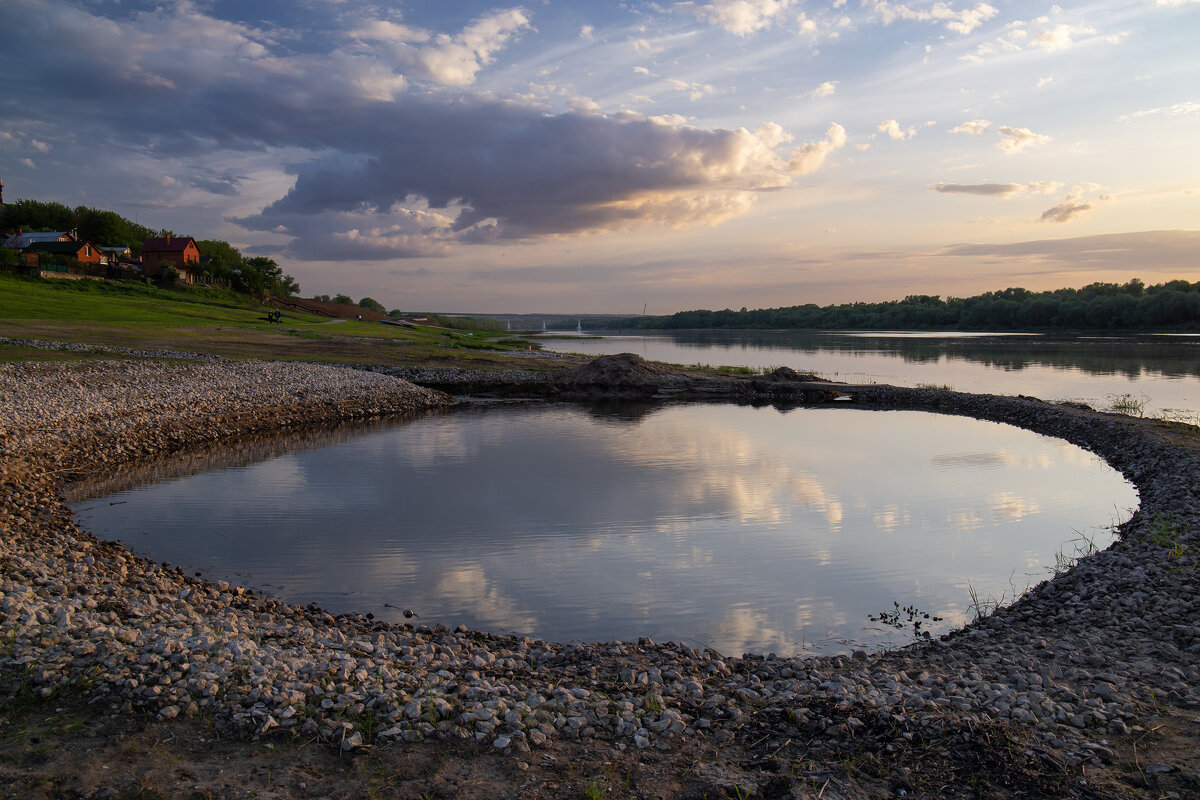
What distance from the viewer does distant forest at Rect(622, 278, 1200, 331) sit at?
321 ft

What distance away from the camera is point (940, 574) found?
1083cm

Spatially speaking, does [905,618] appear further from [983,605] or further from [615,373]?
[615,373]

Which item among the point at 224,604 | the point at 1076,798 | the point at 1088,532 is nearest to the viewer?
the point at 1076,798

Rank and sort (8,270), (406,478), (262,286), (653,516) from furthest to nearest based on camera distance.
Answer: (262,286) → (8,270) → (406,478) → (653,516)

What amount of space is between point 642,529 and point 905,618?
5.16 meters

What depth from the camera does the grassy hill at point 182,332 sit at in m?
38.9

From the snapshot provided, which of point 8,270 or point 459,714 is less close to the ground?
point 8,270

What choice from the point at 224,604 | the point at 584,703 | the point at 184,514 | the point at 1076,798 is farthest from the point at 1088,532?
the point at 184,514

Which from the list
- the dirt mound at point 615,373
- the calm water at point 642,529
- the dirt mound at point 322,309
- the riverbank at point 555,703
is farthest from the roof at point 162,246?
the riverbank at point 555,703

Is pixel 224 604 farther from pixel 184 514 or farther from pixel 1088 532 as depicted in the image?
pixel 1088 532

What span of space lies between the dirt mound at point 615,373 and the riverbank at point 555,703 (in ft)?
96.1

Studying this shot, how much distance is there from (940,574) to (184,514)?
13303 mm

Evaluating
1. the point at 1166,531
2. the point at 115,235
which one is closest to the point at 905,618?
the point at 1166,531

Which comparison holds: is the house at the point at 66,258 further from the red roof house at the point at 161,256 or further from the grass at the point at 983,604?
the grass at the point at 983,604
